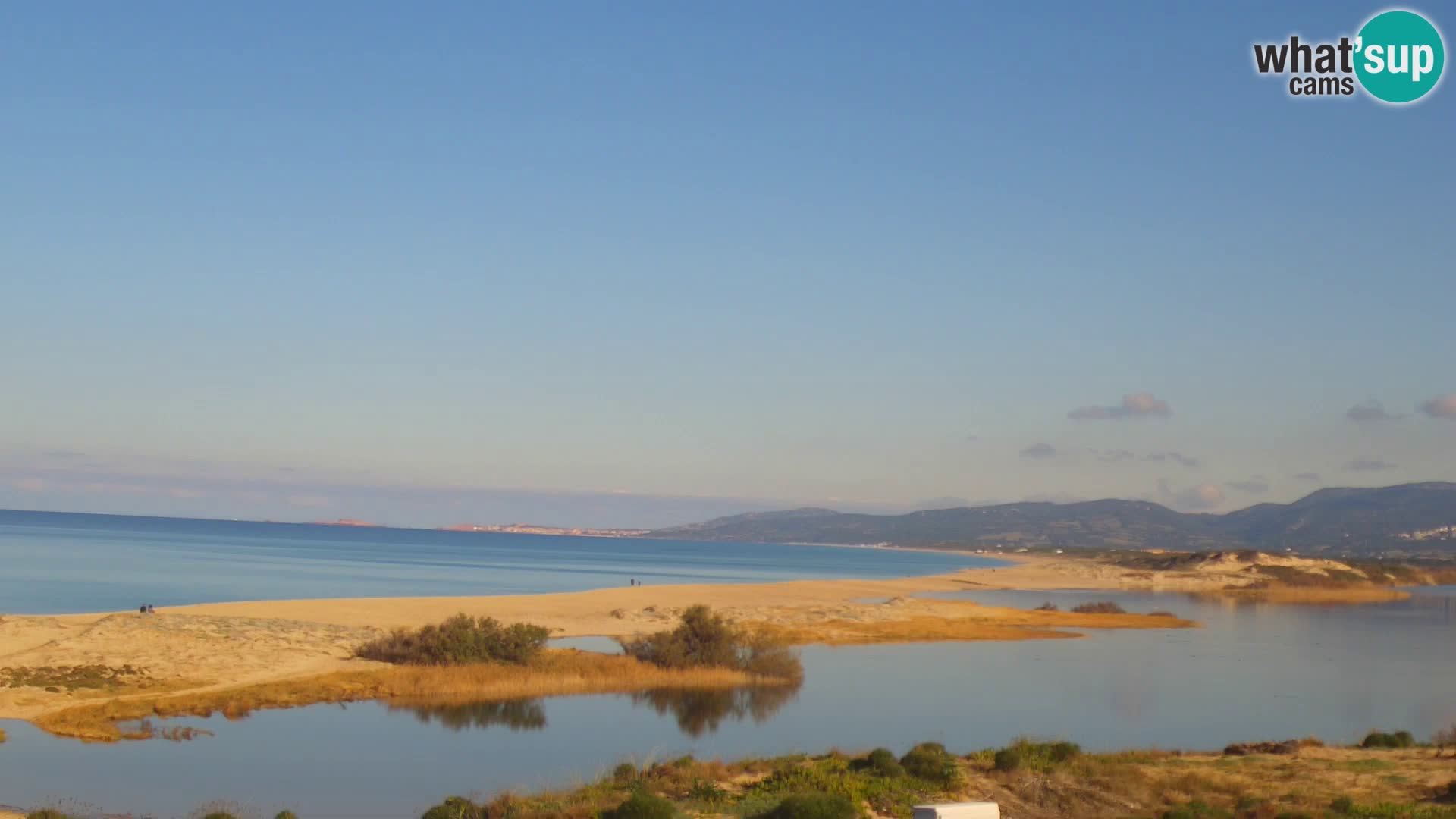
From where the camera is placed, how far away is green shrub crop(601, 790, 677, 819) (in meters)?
16.3

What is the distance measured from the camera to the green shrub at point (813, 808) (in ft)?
54.4

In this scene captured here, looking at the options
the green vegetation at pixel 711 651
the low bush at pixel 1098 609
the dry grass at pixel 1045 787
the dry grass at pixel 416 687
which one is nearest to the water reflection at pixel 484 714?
the dry grass at pixel 416 687

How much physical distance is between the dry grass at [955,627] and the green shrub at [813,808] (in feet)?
105

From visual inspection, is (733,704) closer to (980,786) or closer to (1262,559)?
(980,786)

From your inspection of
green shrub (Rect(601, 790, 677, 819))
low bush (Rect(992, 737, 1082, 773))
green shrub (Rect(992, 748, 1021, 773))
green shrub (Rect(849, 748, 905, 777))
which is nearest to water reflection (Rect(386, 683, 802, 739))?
green shrub (Rect(849, 748, 905, 777))

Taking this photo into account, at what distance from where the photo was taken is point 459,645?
36.6 meters

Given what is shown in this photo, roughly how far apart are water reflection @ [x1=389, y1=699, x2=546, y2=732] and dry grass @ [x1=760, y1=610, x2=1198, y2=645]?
59.9ft

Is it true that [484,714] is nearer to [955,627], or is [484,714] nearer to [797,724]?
[797,724]

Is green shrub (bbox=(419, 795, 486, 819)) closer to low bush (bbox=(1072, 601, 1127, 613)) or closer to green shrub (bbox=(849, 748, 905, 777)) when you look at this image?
green shrub (bbox=(849, 748, 905, 777))

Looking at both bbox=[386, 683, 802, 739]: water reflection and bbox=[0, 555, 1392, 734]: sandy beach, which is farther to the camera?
bbox=[0, 555, 1392, 734]: sandy beach

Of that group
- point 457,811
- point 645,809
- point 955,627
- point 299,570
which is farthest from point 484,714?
point 299,570

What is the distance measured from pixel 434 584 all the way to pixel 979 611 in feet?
113

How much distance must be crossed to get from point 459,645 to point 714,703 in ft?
24.5

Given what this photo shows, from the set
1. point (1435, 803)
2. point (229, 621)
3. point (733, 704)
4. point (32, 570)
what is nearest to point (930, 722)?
point (733, 704)
